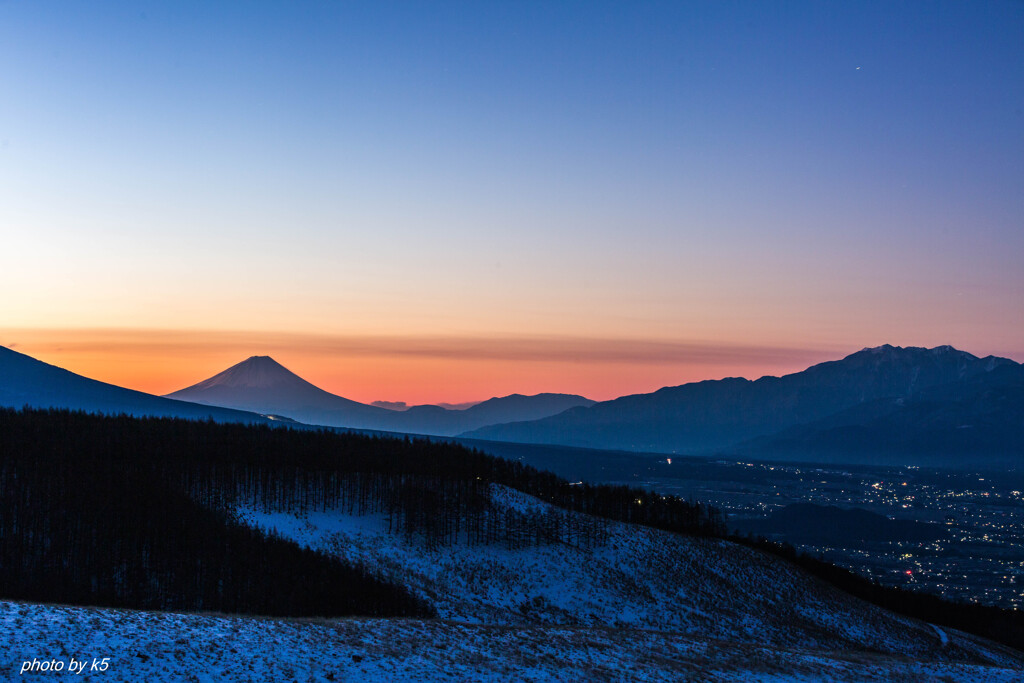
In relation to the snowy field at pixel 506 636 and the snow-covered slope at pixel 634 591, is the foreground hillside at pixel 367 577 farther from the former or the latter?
the snow-covered slope at pixel 634 591

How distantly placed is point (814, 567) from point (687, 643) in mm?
120545

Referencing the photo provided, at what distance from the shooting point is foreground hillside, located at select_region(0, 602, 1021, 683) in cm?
3195

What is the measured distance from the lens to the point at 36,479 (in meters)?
126

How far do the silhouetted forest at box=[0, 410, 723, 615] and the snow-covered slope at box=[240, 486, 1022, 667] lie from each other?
5.22m

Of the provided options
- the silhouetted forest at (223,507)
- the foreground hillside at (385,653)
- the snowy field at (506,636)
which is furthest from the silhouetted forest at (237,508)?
the foreground hillside at (385,653)

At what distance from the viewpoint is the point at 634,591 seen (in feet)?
358

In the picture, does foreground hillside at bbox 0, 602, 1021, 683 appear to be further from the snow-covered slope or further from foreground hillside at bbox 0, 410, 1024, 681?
the snow-covered slope

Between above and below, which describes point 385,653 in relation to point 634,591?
above

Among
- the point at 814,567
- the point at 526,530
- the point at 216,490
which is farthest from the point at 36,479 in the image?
the point at 814,567

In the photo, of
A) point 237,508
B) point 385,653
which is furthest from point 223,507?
point 385,653

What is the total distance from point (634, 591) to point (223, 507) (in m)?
65.1

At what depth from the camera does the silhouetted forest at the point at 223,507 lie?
9281cm

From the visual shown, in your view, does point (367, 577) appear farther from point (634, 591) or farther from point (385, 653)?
point (385, 653)

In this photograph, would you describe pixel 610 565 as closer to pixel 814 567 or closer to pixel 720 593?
pixel 720 593
